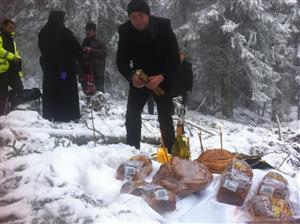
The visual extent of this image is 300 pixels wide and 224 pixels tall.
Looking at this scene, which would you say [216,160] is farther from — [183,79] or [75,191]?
[183,79]

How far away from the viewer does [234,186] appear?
220 centimetres

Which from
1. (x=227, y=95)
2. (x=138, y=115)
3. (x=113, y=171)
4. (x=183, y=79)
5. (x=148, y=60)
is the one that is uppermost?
(x=148, y=60)

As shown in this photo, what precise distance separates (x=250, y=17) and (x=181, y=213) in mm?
10150

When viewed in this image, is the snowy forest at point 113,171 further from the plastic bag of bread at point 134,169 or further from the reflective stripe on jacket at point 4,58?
the reflective stripe on jacket at point 4,58

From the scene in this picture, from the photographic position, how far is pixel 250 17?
1153 centimetres

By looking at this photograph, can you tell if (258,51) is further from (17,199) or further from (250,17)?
(17,199)

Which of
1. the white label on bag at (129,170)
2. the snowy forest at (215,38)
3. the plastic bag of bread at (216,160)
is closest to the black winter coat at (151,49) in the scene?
the plastic bag of bread at (216,160)

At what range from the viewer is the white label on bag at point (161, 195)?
6.88 ft

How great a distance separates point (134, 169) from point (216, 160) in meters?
0.55

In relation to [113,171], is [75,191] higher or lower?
higher

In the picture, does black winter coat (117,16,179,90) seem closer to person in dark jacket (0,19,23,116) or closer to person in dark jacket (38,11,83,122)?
person in dark jacket (38,11,83,122)

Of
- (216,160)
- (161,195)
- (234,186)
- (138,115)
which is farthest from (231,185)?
(138,115)

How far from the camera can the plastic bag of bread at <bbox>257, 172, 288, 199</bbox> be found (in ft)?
7.06

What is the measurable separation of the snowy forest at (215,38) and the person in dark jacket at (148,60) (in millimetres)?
5827
